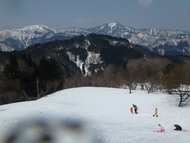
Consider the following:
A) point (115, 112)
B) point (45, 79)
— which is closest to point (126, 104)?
point (115, 112)

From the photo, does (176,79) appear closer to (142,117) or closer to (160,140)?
(142,117)

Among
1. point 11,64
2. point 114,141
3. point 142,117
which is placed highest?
point 11,64

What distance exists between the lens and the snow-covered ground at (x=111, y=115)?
16188mm

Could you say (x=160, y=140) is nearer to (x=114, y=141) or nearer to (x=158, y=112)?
(x=114, y=141)

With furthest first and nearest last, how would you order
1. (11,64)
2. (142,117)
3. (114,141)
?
1. (11,64)
2. (142,117)
3. (114,141)

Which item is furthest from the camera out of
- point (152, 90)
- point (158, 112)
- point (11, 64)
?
point (11, 64)

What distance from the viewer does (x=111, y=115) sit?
1147 inches

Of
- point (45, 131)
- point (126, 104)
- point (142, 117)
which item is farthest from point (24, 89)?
point (45, 131)

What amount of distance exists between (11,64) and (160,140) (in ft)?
153

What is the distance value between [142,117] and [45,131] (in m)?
16.3

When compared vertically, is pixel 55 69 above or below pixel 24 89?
above

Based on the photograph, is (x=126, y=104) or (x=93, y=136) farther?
(x=126, y=104)

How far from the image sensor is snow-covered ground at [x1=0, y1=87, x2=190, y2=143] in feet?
53.1

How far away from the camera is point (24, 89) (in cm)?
5572
